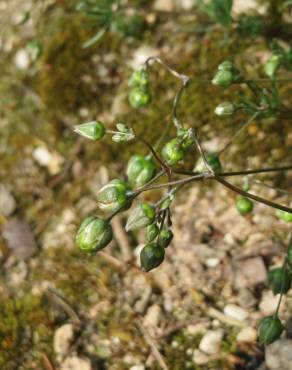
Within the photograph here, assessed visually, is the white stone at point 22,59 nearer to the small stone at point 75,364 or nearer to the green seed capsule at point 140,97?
the green seed capsule at point 140,97

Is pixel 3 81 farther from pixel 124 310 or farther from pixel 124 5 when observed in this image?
pixel 124 310

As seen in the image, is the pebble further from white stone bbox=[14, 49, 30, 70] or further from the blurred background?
white stone bbox=[14, 49, 30, 70]

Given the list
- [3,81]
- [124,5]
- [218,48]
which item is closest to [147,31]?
[124,5]

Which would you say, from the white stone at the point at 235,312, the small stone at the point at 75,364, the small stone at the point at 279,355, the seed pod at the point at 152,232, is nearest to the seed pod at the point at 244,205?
the white stone at the point at 235,312

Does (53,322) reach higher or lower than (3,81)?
lower

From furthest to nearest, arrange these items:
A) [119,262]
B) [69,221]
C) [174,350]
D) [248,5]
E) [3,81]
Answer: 1. [3,81]
2. [248,5]
3. [69,221]
4. [119,262]
5. [174,350]
